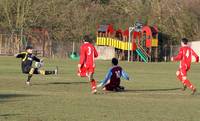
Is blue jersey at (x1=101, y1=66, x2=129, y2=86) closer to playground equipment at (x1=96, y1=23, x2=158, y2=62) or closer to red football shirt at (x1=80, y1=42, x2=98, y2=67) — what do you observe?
red football shirt at (x1=80, y1=42, x2=98, y2=67)

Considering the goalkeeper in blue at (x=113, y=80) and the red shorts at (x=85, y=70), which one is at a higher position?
the red shorts at (x=85, y=70)

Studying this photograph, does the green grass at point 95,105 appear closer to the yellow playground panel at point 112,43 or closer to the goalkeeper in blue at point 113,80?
the goalkeeper in blue at point 113,80

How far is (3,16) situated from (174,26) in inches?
719

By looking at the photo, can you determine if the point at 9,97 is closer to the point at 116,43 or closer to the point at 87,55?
the point at 87,55

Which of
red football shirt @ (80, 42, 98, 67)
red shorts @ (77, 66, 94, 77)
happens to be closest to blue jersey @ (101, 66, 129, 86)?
red shorts @ (77, 66, 94, 77)

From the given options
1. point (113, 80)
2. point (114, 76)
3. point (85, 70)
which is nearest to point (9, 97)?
point (85, 70)

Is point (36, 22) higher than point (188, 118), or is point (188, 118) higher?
point (36, 22)

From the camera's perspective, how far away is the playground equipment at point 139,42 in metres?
54.6

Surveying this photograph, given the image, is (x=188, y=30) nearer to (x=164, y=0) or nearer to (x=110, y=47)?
(x=164, y=0)

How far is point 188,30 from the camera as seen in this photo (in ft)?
215

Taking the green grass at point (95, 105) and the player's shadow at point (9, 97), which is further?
the player's shadow at point (9, 97)

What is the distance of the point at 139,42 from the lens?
55812 mm

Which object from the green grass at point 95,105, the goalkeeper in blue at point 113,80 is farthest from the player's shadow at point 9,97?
the goalkeeper in blue at point 113,80

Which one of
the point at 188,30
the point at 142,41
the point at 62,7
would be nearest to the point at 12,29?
the point at 62,7
